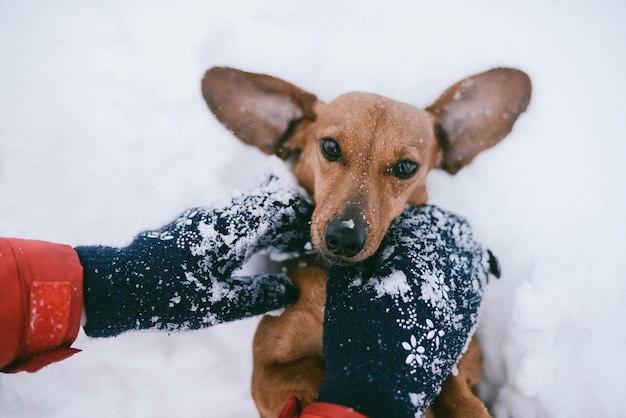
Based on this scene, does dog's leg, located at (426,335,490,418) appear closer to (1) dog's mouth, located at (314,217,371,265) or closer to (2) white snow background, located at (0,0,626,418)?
(2) white snow background, located at (0,0,626,418)

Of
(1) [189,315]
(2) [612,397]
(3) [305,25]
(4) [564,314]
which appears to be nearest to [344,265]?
(1) [189,315]

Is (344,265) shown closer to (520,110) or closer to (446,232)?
(446,232)

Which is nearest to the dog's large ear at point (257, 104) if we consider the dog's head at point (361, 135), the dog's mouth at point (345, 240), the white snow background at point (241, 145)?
the dog's head at point (361, 135)

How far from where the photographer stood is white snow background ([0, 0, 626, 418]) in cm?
219

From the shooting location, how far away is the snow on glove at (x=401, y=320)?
1363 millimetres

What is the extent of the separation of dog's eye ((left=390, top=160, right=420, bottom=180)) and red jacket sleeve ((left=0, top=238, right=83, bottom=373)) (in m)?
1.14

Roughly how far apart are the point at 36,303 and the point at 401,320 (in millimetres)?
1040

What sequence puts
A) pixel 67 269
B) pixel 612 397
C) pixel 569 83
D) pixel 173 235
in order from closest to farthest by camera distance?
pixel 67 269
pixel 173 235
pixel 612 397
pixel 569 83

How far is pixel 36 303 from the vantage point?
4.29 feet

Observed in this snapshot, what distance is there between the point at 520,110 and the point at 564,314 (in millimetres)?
878

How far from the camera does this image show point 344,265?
163 cm

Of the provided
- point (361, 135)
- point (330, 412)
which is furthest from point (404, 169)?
point (330, 412)

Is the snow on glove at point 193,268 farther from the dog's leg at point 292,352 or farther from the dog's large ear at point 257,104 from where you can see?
the dog's large ear at point 257,104

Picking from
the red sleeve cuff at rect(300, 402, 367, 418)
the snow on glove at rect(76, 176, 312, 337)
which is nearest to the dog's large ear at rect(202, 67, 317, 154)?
the snow on glove at rect(76, 176, 312, 337)
